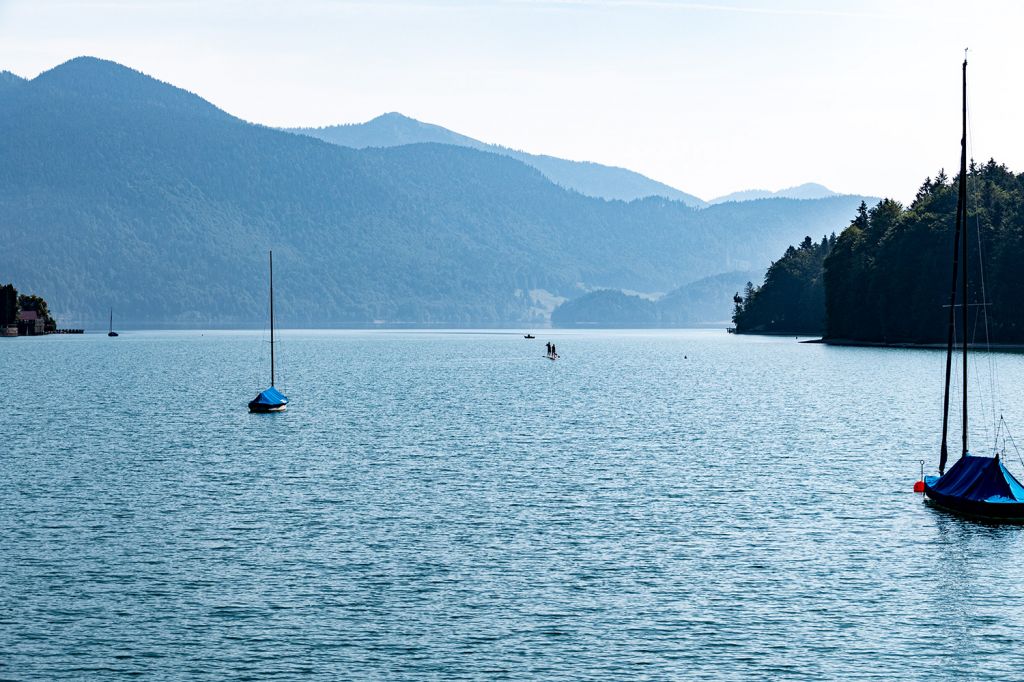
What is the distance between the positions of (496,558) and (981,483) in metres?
22.5

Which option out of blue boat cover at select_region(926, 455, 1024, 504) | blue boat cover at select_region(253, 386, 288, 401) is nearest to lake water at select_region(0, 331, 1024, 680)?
blue boat cover at select_region(926, 455, 1024, 504)

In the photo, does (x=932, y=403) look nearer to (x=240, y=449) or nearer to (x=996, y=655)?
(x=240, y=449)

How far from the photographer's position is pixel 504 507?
57.7m

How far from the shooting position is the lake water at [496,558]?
34.4 metres

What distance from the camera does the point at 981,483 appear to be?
2128 inches

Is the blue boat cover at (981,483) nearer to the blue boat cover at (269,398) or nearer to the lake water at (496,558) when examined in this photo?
the lake water at (496,558)

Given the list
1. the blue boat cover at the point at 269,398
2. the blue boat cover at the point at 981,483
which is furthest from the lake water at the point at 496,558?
the blue boat cover at the point at 269,398

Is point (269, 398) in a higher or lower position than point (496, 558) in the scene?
higher

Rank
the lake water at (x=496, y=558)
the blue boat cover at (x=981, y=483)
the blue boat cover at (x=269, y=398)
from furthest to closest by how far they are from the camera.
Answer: the blue boat cover at (x=269, y=398) < the blue boat cover at (x=981, y=483) < the lake water at (x=496, y=558)

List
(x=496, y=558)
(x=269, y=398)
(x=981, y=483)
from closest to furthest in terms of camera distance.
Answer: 1. (x=496, y=558)
2. (x=981, y=483)
3. (x=269, y=398)

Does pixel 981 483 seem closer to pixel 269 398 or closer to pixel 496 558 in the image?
pixel 496 558

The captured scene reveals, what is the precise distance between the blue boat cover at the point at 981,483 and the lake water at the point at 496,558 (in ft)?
4.56

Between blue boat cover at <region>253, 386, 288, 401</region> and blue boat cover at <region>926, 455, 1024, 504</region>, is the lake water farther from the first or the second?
blue boat cover at <region>253, 386, 288, 401</region>

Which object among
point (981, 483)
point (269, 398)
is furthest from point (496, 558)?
point (269, 398)
